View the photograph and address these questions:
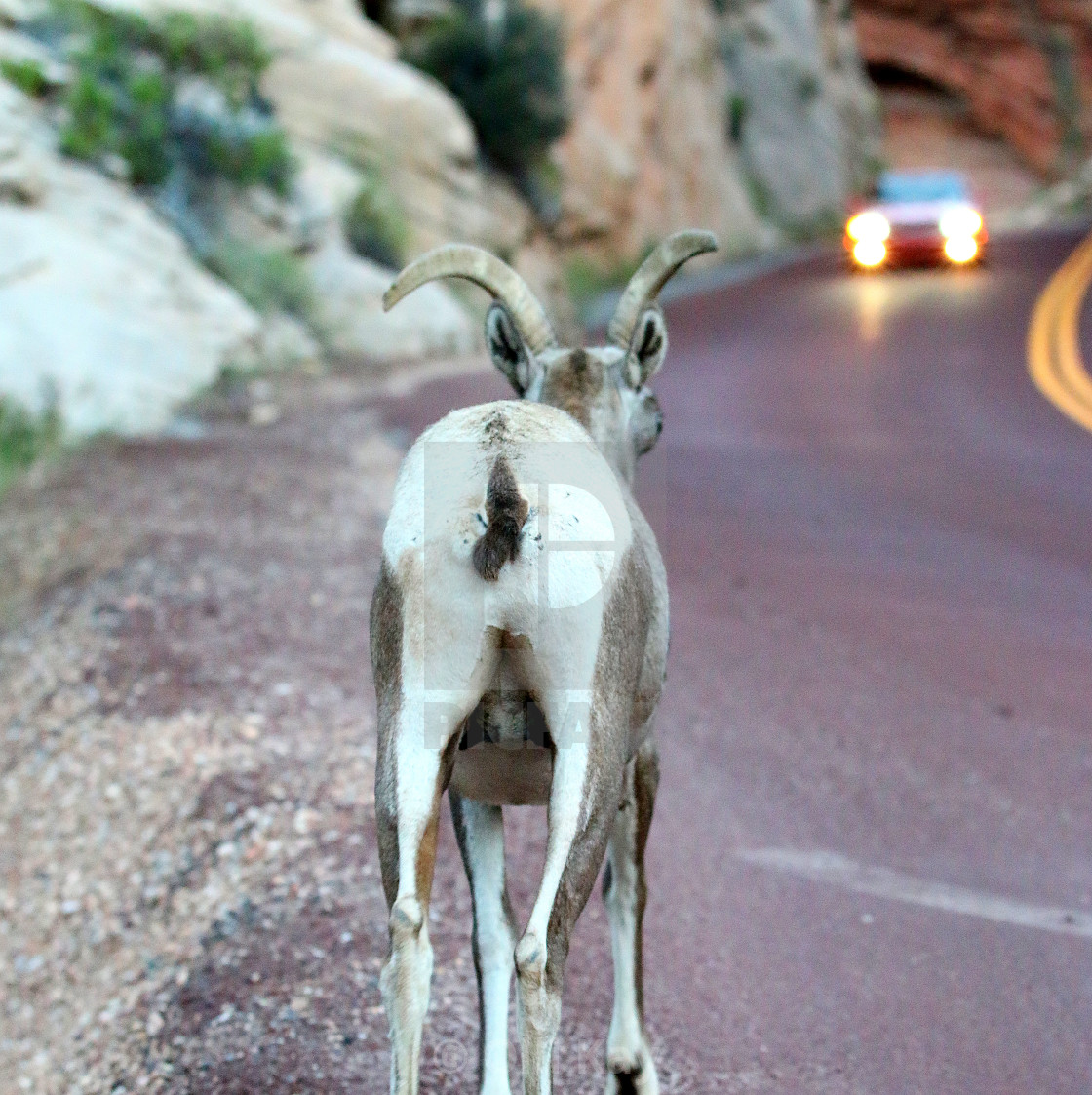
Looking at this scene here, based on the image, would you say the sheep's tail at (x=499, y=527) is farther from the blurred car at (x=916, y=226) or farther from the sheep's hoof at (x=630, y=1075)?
the blurred car at (x=916, y=226)

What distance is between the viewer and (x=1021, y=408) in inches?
561

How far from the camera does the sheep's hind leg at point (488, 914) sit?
4.02 metres

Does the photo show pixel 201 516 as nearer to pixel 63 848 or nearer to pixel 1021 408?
pixel 63 848

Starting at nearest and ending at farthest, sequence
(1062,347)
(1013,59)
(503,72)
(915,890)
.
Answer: (915,890) → (1062,347) → (503,72) → (1013,59)

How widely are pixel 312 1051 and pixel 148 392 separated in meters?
9.24

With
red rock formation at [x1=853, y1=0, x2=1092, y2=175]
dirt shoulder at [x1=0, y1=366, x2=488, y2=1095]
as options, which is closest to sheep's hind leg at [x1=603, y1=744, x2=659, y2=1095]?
dirt shoulder at [x1=0, y1=366, x2=488, y2=1095]

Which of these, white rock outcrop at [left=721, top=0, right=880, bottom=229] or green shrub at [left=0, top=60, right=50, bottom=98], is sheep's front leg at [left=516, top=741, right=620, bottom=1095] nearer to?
green shrub at [left=0, top=60, right=50, bottom=98]

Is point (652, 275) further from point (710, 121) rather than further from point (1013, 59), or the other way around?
point (1013, 59)

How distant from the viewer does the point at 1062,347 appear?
17.3 meters

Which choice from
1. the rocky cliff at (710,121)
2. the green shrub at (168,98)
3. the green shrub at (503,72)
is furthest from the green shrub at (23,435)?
the rocky cliff at (710,121)

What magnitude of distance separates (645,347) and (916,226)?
20.3m

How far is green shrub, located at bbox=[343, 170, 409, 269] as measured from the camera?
18828 mm

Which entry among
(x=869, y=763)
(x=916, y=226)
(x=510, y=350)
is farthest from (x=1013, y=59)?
(x=510, y=350)

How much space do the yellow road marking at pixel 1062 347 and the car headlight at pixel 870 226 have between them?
8.97ft
